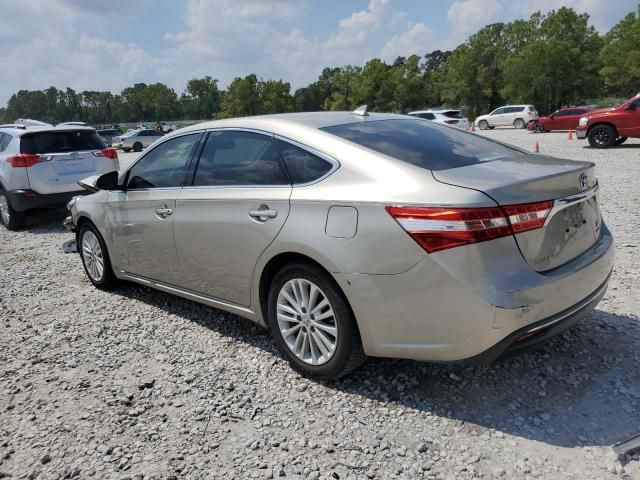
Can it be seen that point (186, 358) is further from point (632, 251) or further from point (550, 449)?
point (632, 251)

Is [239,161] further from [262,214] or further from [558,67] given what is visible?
[558,67]

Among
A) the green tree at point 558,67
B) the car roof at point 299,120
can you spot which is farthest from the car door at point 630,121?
the green tree at point 558,67

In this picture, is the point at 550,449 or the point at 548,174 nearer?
the point at 550,449

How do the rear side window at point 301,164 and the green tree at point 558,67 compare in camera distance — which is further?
the green tree at point 558,67

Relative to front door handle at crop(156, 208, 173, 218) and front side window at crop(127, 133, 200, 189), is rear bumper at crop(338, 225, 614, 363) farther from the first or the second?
front side window at crop(127, 133, 200, 189)

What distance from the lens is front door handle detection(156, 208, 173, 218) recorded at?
410cm

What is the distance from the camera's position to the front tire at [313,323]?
3.02 m

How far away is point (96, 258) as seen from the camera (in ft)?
17.5

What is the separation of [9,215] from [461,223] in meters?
8.89

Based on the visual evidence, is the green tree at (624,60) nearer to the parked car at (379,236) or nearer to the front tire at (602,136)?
the front tire at (602,136)

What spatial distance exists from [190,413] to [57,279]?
3713 mm

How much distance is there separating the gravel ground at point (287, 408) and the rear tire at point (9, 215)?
5.29 meters

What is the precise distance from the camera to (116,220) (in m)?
4.78

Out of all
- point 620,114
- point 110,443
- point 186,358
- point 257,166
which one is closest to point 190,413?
point 110,443
